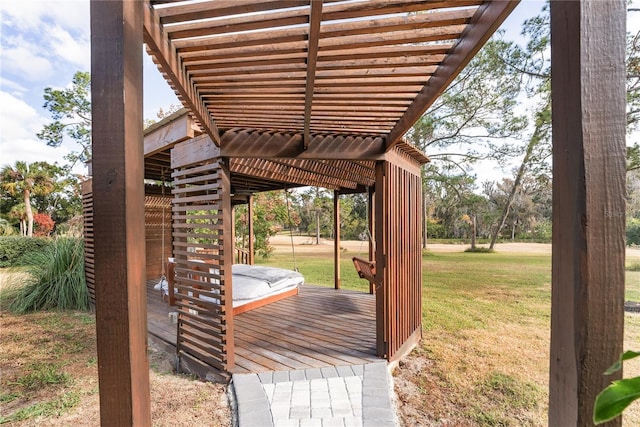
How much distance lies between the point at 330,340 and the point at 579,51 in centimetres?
361

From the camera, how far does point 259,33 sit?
1513mm

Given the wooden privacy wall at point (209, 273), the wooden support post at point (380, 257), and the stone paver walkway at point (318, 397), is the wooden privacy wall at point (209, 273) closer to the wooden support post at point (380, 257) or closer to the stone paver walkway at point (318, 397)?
the stone paver walkway at point (318, 397)

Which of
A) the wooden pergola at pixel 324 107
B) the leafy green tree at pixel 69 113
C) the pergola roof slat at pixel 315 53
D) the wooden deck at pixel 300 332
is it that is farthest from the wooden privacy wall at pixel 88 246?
the leafy green tree at pixel 69 113

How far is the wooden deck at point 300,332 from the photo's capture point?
3174 mm

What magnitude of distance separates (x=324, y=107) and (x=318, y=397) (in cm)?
256

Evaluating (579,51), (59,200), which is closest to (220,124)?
(579,51)

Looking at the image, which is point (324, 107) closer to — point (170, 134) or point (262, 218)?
point (170, 134)

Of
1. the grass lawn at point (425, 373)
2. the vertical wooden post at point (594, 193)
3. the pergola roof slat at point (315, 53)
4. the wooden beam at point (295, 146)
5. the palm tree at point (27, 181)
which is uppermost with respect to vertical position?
the palm tree at point (27, 181)

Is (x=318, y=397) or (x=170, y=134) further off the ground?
(x=170, y=134)

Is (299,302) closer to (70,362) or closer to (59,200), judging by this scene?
(70,362)

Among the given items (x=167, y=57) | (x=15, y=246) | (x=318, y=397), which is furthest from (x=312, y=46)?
(x=15, y=246)

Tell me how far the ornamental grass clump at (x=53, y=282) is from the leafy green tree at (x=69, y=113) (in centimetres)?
845

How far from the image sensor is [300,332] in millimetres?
3951

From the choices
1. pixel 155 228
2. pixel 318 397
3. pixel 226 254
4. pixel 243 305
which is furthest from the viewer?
pixel 155 228
